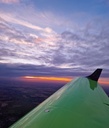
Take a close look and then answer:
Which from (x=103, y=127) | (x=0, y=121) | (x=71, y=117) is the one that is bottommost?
(x=0, y=121)

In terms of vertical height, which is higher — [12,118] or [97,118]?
[97,118]

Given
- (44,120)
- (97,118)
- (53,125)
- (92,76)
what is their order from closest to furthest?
(53,125) < (44,120) < (97,118) < (92,76)

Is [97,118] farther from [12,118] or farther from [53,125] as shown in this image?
[12,118]

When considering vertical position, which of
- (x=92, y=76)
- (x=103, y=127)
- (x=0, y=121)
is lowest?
(x=0, y=121)

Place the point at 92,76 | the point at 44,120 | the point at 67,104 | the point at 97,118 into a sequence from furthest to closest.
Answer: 1. the point at 92,76
2. the point at 67,104
3. the point at 97,118
4. the point at 44,120

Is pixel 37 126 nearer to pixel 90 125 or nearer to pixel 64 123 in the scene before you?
pixel 64 123

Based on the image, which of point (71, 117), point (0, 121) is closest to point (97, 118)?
point (71, 117)

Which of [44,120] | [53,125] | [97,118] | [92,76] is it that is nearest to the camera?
[53,125]

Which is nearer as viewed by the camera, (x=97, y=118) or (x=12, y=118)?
(x=97, y=118)

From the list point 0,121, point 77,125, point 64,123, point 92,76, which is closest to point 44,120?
point 64,123
